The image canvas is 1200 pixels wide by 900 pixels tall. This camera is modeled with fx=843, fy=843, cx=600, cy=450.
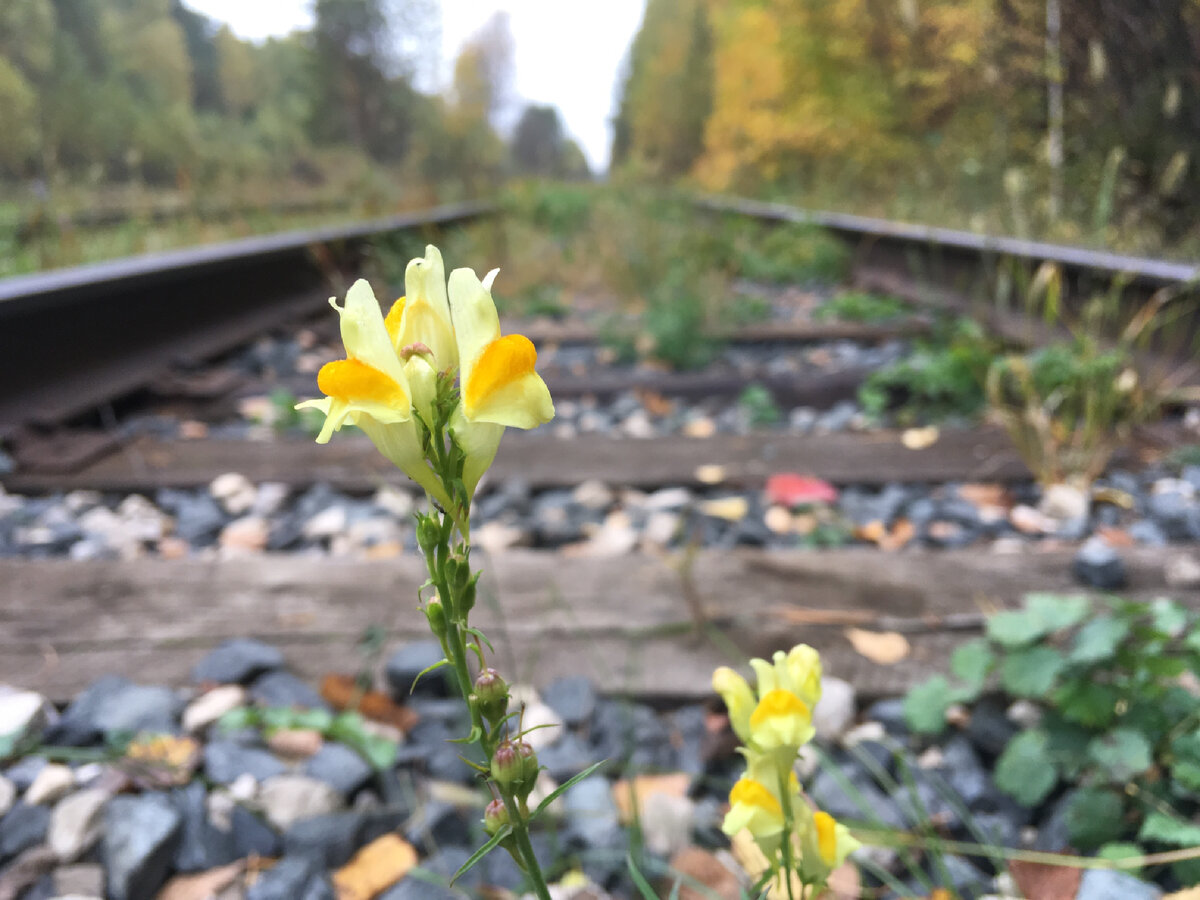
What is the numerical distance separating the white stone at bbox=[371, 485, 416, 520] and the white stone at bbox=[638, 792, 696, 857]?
132cm

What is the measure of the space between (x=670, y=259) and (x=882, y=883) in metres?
5.29

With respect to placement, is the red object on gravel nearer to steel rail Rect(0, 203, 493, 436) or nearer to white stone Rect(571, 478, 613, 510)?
white stone Rect(571, 478, 613, 510)

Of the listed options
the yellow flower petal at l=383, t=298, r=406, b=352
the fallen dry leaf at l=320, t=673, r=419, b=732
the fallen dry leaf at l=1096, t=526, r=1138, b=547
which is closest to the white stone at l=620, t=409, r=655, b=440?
the fallen dry leaf at l=1096, t=526, r=1138, b=547

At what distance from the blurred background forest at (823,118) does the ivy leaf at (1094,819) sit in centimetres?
297

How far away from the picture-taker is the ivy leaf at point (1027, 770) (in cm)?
122

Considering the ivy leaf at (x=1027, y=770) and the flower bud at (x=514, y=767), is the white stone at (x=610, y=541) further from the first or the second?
the flower bud at (x=514, y=767)

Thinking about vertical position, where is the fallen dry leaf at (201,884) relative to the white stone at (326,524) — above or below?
below

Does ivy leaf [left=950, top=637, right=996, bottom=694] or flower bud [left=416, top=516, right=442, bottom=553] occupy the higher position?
flower bud [left=416, top=516, right=442, bottom=553]

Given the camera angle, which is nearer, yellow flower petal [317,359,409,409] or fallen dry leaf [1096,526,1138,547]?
yellow flower petal [317,359,409,409]

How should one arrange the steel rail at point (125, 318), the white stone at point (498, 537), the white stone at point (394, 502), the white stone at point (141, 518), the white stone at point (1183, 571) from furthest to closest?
the steel rail at point (125, 318) → the white stone at point (394, 502) → the white stone at point (141, 518) → the white stone at point (498, 537) → the white stone at point (1183, 571)

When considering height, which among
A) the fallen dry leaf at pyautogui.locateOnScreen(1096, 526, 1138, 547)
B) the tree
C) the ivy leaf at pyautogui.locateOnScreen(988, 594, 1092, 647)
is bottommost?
the fallen dry leaf at pyautogui.locateOnScreen(1096, 526, 1138, 547)

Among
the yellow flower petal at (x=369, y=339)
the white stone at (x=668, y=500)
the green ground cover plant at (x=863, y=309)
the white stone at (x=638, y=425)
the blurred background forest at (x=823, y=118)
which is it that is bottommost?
the white stone at (x=668, y=500)

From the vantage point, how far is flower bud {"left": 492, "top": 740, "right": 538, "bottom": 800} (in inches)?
20.6

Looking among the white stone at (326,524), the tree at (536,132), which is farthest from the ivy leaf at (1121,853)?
the tree at (536,132)
